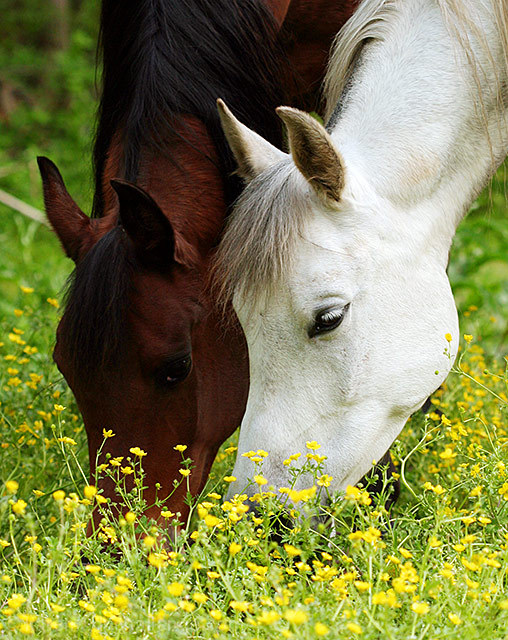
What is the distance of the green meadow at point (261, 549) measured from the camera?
173 cm

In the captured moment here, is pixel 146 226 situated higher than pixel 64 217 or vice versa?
pixel 146 226

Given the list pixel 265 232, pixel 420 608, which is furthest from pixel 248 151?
pixel 420 608

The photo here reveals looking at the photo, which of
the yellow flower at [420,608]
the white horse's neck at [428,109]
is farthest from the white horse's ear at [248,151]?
the yellow flower at [420,608]

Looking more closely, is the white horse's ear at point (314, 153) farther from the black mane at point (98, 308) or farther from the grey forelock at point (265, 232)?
the black mane at point (98, 308)

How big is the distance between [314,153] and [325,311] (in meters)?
0.40

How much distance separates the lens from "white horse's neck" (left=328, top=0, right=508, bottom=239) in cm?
239

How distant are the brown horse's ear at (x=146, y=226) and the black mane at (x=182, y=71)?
24 cm

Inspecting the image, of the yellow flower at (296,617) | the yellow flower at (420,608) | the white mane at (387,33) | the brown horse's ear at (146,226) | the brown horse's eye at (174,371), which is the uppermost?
the white mane at (387,33)

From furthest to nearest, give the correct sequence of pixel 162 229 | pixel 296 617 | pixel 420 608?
pixel 162 229
pixel 420 608
pixel 296 617

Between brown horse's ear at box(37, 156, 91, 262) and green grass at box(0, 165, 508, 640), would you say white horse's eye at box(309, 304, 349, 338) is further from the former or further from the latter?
brown horse's ear at box(37, 156, 91, 262)

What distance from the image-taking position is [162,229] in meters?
2.54

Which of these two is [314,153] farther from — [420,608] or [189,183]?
[420,608]

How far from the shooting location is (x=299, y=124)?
2.13 metres

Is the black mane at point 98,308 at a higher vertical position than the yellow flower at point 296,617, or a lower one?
lower
